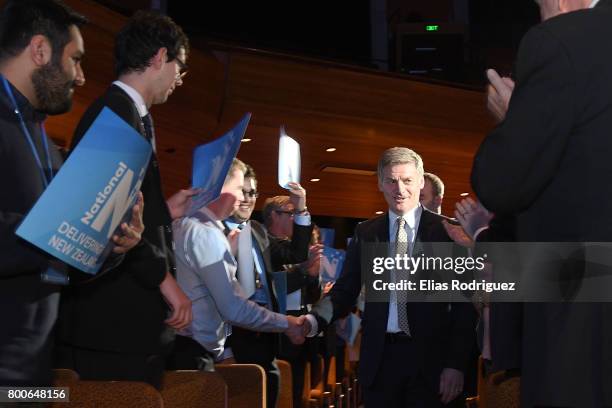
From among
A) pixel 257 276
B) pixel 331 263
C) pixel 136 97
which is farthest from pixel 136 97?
pixel 331 263

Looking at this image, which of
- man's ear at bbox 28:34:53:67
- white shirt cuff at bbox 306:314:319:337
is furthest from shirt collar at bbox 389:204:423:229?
man's ear at bbox 28:34:53:67

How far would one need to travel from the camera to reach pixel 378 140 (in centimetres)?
1034

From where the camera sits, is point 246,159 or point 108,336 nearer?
point 108,336

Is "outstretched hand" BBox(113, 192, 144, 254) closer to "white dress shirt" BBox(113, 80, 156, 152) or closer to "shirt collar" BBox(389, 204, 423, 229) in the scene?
"white dress shirt" BBox(113, 80, 156, 152)

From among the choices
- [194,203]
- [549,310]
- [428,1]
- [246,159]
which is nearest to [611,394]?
[549,310]

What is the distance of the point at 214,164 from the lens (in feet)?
7.68

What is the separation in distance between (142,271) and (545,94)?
1057 millimetres

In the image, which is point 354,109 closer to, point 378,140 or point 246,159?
point 378,140

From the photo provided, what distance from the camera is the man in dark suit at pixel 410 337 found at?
119 inches

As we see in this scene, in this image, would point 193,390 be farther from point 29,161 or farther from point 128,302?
point 29,161

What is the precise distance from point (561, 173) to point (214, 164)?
115 centimetres

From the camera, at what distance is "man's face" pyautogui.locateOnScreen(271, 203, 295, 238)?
19.7 feet

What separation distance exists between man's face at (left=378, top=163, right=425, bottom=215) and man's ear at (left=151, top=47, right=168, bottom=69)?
1277 millimetres

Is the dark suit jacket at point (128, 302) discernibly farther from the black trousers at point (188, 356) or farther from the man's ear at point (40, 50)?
the black trousers at point (188, 356)
